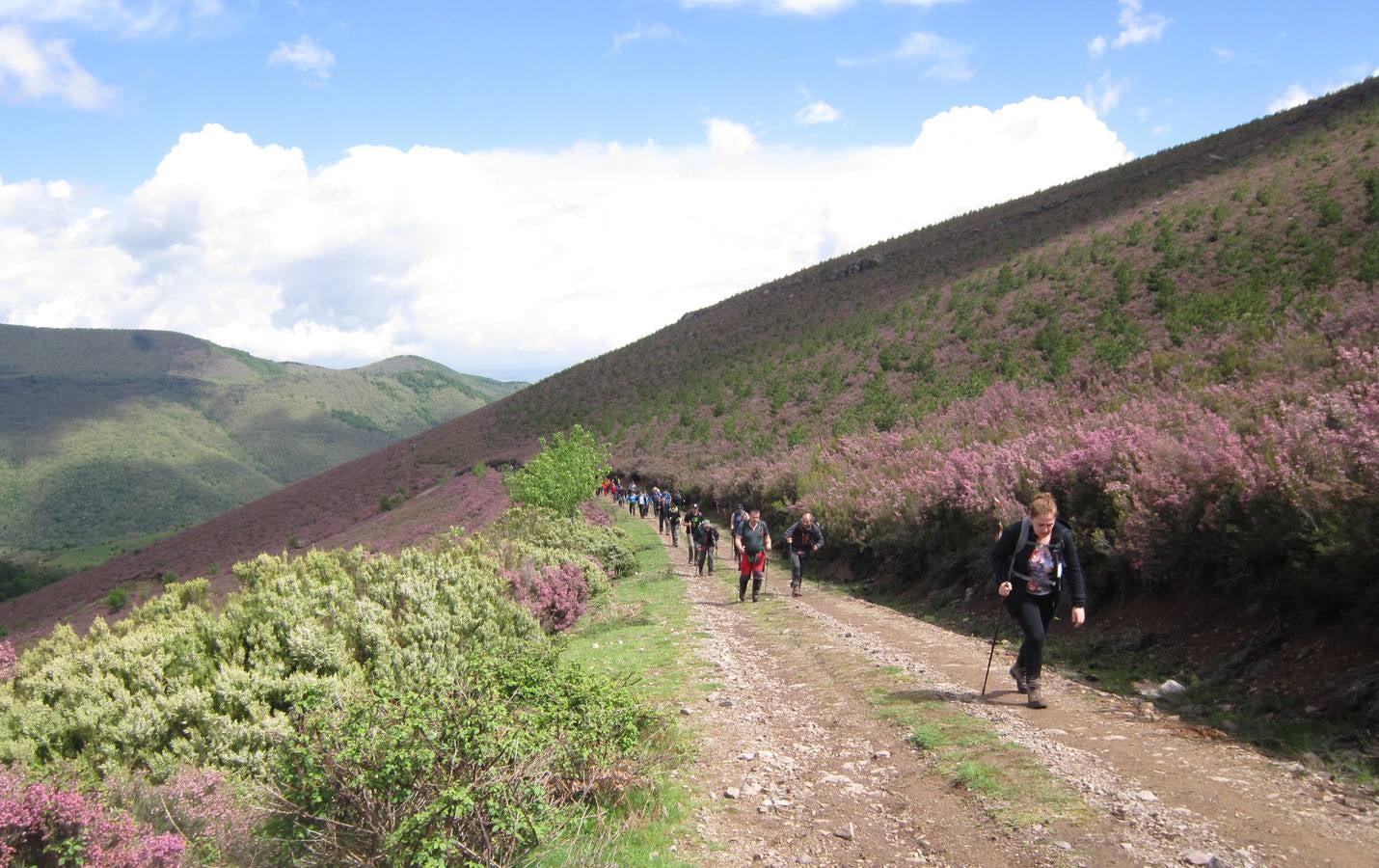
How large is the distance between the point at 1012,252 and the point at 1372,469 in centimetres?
4667

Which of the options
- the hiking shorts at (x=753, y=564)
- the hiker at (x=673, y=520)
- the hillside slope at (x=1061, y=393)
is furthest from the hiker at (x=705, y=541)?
the hiker at (x=673, y=520)

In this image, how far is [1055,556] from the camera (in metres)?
7.26

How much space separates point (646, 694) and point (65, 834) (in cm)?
469

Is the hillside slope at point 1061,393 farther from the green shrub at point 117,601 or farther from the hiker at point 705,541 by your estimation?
the hiker at point 705,541

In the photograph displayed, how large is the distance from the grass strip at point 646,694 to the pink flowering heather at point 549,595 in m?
0.36

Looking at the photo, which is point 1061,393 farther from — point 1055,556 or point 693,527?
point 1055,556

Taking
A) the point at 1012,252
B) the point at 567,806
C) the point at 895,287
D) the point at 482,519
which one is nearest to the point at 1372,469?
the point at 567,806

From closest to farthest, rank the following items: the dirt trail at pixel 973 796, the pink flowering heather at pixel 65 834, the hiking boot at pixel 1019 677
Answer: the pink flowering heather at pixel 65 834 < the dirt trail at pixel 973 796 < the hiking boot at pixel 1019 677

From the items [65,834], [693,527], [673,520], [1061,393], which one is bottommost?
[673,520]

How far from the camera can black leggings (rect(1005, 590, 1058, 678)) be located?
7234 mm

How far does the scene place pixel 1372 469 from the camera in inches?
269

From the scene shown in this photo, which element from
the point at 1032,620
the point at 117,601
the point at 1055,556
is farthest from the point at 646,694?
the point at 117,601

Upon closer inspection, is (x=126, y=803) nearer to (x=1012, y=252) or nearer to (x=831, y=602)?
(x=831, y=602)

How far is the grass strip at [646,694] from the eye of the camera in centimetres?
482
